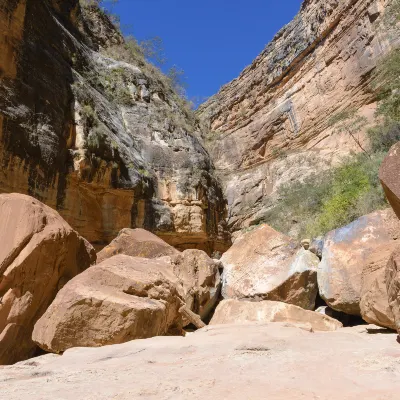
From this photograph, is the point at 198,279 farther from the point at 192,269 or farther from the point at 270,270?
the point at 270,270

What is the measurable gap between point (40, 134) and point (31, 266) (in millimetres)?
5576

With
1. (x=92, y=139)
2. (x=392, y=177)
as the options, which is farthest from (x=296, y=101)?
(x=392, y=177)

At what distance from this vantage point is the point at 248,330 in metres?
3.73

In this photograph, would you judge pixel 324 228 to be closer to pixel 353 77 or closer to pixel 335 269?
pixel 335 269

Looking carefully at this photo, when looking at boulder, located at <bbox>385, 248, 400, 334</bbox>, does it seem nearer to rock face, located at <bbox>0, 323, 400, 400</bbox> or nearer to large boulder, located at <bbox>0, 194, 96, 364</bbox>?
rock face, located at <bbox>0, 323, 400, 400</bbox>

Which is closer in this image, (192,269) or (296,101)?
(192,269)

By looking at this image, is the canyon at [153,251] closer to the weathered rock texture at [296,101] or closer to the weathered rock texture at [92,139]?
the weathered rock texture at [92,139]

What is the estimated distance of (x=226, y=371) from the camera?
230 centimetres

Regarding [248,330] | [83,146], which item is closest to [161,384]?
[248,330]

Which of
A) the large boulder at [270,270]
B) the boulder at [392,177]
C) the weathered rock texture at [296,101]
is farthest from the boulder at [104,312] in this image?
the weathered rock texture at [296,101]

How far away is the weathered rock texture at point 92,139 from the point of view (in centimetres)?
898

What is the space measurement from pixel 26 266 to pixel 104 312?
1.13m

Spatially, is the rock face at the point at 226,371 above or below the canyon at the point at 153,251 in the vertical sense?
below

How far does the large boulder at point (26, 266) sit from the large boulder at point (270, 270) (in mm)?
2608
